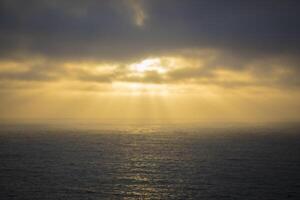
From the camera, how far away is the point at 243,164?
101188 mm

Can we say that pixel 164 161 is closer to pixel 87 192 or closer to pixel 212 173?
pixel 212 173

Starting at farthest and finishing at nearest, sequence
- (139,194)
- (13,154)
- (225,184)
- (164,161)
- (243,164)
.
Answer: (13,154) → (164,161) → (243,164) → (225,184) → (139,194)

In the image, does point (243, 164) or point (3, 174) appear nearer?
point (3, 174)

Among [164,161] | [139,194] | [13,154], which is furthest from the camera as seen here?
[13,154]

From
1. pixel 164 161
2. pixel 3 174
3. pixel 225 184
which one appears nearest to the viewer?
pixel 225 184

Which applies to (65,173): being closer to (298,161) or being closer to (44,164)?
(44,164)

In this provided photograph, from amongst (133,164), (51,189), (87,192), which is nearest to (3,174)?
(51,189)

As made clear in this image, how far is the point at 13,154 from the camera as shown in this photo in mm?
125125

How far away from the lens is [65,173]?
88500mm

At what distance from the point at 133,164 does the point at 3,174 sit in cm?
3953

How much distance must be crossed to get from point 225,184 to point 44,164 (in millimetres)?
59173

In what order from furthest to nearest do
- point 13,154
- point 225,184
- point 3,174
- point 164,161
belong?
point 13,154
point 164,161
point 3,174
point 225,184

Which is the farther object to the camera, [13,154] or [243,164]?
[13,154]

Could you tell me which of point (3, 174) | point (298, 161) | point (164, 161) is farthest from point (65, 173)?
point (298, 161)
